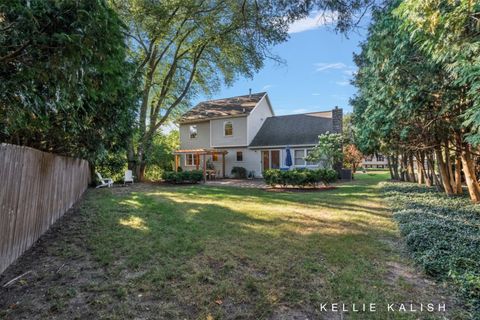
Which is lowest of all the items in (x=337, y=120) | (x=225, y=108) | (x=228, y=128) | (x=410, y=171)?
(x=410, y=171)

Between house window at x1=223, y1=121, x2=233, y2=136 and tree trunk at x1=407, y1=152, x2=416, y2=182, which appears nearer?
tree trunk at x1=407, y1=152, x2=416, y2=182

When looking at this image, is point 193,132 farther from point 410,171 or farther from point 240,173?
point 410,171

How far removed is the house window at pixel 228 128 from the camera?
2255cm

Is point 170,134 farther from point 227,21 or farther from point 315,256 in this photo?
point 315,256

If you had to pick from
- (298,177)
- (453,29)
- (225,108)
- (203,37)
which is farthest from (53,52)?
(225,108)

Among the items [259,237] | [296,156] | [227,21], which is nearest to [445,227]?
[259,237]

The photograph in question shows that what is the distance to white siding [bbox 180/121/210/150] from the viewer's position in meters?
23.9

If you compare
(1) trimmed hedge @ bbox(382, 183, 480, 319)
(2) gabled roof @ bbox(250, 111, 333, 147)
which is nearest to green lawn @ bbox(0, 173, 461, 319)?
(1) trimmed hedge @ bbox(382, 183, 480, 319)

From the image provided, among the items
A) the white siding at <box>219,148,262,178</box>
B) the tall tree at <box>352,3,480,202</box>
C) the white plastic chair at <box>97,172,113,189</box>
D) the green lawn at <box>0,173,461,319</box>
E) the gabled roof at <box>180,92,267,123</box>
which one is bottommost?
the green lawn at <box>0,173,461,319</box>

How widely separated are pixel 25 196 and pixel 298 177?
11.1 meters

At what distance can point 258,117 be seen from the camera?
23.4 meters

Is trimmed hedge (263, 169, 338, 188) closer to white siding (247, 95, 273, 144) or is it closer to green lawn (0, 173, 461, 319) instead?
green lawn (0, 173, 461, 319)

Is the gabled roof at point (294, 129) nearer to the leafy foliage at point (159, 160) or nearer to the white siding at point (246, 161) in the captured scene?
the white siding at point (246, 161)

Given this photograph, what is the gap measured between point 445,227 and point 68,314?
260 inches
